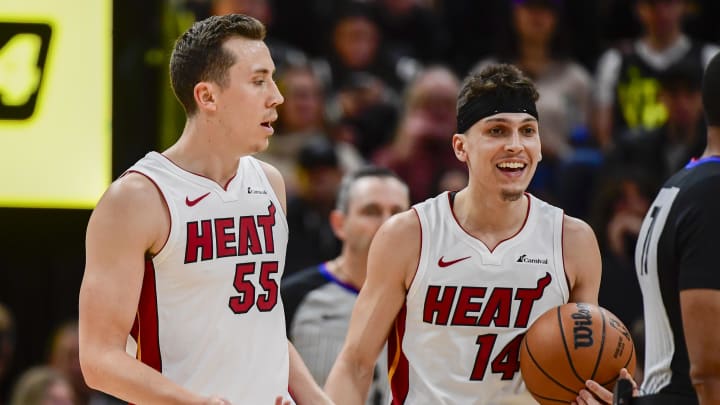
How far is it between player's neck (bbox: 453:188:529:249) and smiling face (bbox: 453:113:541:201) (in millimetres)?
68

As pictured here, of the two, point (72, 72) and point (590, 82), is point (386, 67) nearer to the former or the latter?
point (590, 82)

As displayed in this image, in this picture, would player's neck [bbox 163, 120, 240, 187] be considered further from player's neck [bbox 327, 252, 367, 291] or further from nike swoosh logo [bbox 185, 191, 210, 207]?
player's neck [bbox 327, 252, 367, 291]

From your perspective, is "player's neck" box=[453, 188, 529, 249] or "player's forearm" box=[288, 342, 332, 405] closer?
"player's forearm" box=[288, 342, 332, 405]

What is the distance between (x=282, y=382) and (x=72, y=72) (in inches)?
119

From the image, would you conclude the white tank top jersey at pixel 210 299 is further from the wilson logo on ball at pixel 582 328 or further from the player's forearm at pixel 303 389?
the wilson logo on ball at pixel 582 328

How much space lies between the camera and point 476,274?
16.0ft

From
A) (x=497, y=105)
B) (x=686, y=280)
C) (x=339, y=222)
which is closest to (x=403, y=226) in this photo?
(x=497, y=105)

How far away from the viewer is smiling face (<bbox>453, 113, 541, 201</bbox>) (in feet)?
15.8

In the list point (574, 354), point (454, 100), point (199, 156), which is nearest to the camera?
point (199, 156)

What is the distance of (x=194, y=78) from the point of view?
432 cm

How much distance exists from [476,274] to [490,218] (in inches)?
10.1

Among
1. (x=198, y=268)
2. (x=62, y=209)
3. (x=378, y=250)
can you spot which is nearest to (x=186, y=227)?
(x=198, y=268)

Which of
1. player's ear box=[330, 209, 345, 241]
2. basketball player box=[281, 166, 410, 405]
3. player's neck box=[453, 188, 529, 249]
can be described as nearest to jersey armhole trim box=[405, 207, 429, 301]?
player's neck box=[453, 188, 529, 249]

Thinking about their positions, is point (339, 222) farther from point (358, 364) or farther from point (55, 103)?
point (358, 364)
